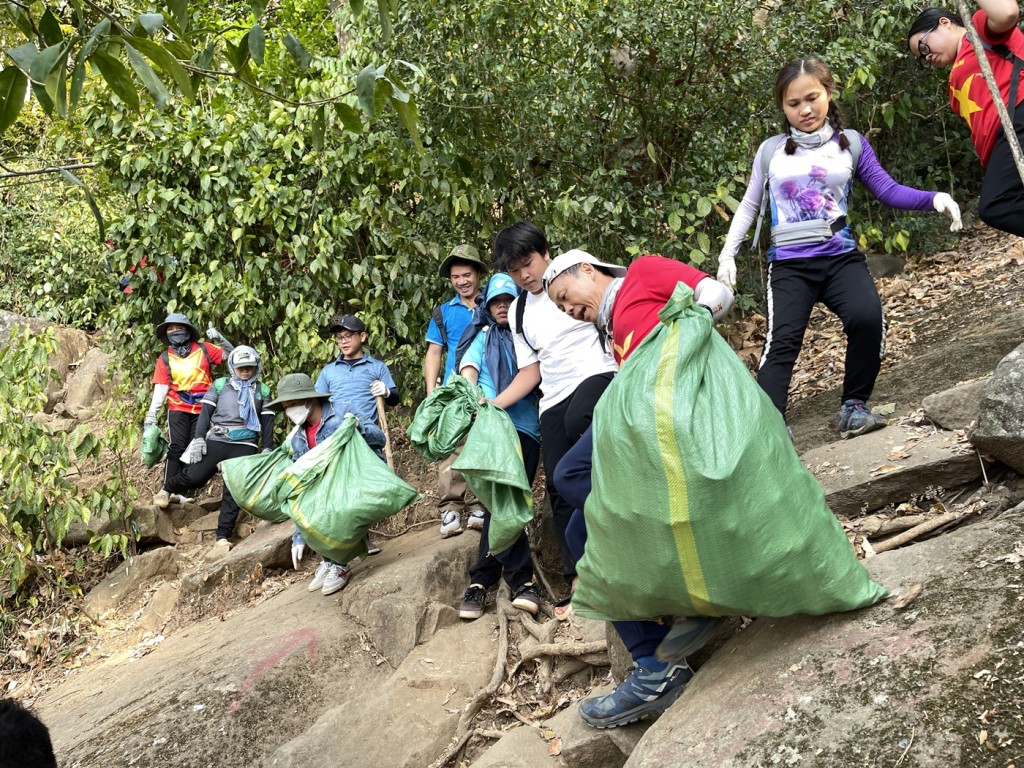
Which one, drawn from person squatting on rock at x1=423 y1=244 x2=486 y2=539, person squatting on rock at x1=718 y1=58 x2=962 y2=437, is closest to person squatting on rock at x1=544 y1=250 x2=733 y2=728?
person squatting on rock at x1=718 y1=58 x2=962 y2=437

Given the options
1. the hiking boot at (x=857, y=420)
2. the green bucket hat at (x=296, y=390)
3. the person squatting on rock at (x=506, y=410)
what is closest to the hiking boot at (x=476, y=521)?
the person squatting on rock at (x=506, y=410)

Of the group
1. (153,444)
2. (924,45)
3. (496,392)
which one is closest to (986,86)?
(924,45)

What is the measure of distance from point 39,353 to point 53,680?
220 centimetres

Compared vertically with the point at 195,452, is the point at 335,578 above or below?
below

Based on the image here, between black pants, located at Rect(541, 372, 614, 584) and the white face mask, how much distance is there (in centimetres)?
200

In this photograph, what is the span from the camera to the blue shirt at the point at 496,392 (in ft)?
14.6

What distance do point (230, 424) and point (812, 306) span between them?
464cm

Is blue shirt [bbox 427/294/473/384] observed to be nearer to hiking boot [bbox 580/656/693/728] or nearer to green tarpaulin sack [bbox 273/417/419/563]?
green tarpaulin sack [bbox 273/417/419/563]

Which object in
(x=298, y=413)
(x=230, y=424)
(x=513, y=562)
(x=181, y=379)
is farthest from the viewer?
(x=181, y=379)

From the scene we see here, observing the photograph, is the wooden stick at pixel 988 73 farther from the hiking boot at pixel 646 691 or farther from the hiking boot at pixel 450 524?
the hiking boot at pixel 450 524

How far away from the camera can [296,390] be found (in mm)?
5547

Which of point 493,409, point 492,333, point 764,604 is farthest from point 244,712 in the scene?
point 764,604

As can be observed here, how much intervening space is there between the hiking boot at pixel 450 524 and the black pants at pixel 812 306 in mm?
2182

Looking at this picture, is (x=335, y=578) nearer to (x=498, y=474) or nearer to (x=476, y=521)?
(x=476, y=521)
